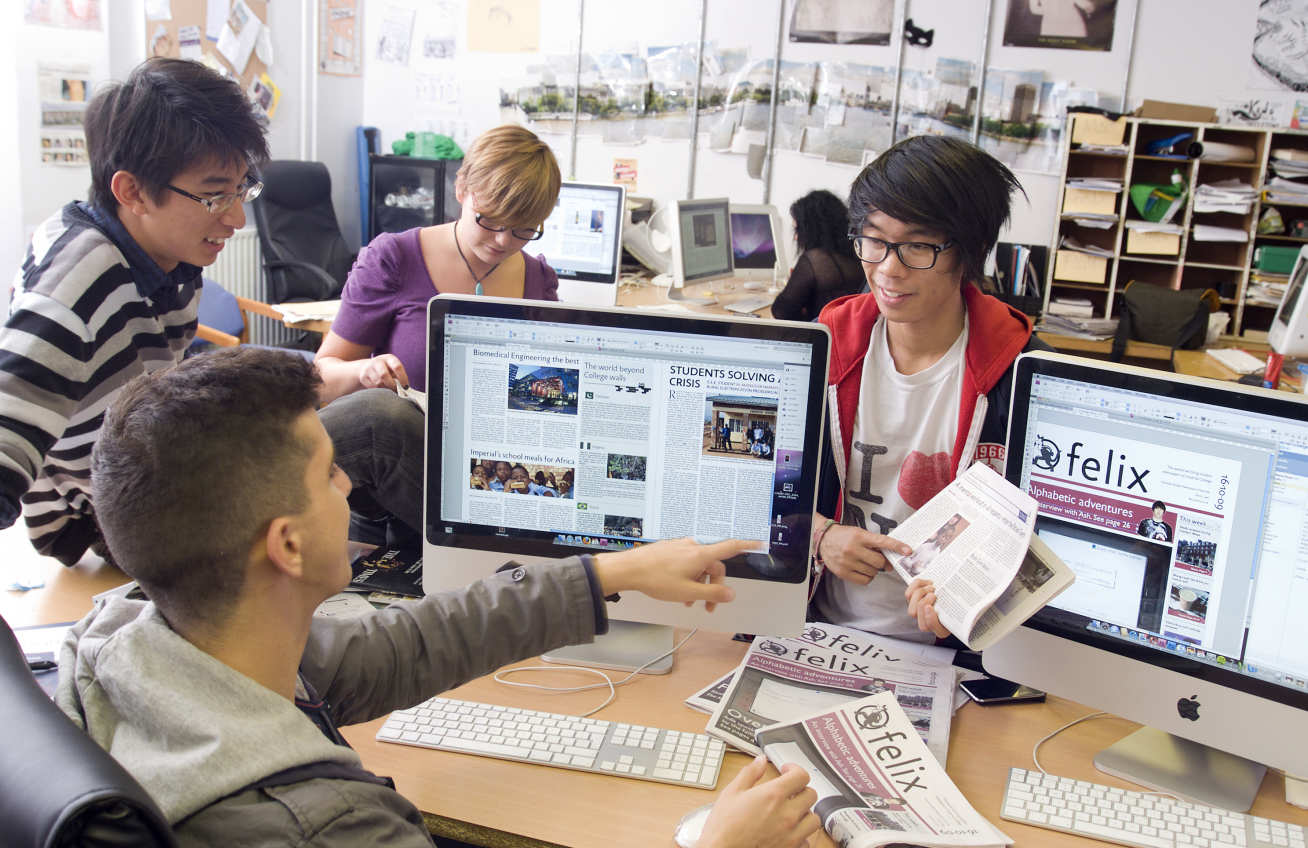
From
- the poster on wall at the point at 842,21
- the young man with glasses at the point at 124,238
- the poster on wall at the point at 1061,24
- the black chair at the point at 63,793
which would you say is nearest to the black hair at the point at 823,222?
the poster on wall at the point at 842,21

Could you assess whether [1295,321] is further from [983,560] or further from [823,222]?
[983,560]

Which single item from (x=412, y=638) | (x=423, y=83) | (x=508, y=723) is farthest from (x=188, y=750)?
(x=423, y=83)

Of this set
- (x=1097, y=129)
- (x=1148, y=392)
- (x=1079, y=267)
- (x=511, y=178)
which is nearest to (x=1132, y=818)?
(x=1148, y=392)

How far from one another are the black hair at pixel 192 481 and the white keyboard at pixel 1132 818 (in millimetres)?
872

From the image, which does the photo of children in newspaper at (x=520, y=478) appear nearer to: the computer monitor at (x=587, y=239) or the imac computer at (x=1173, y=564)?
the imac computer at (x=1173, y=564)

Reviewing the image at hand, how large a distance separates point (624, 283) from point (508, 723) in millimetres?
3790

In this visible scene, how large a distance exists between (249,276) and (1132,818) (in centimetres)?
526

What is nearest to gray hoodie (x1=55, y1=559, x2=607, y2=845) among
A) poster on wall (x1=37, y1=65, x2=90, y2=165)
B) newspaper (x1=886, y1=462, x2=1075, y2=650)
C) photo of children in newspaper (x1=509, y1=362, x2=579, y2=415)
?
photo of children in newspaper (x1=509, y1=362, x2=579, y2=415)

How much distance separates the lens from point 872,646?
1.55 m

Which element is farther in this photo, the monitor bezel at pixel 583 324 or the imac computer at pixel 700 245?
the imac computer at pixel 700 245

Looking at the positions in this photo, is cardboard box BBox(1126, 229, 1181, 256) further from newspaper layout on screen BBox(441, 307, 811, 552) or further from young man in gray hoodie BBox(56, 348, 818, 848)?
young man in gray hoodie BBox(56, 348, 818, 848)

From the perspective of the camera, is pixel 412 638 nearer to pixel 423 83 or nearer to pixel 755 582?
pixel 755 582

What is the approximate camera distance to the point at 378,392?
5.37 ft

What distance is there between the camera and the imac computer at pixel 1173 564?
1169 millimetres
